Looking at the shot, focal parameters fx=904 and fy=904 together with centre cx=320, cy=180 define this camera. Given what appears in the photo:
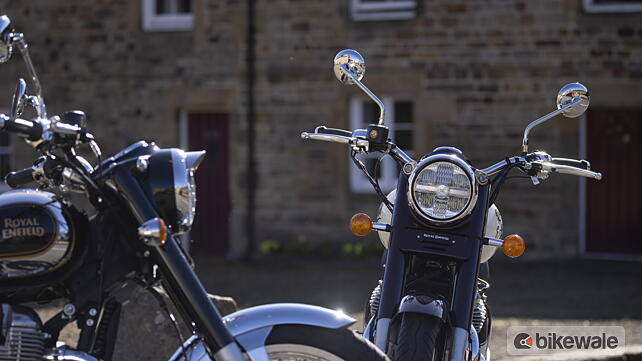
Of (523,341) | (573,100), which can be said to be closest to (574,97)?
(573,100)

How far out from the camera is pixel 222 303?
524 centimetres

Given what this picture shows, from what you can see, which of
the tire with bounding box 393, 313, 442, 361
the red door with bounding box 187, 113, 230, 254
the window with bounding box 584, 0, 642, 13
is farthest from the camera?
the red door with bounding box 187, 113, 230, 254

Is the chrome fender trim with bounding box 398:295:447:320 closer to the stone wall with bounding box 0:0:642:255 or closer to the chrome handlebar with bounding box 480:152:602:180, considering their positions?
the chrome handlebar with bounding box 480:152:602:180

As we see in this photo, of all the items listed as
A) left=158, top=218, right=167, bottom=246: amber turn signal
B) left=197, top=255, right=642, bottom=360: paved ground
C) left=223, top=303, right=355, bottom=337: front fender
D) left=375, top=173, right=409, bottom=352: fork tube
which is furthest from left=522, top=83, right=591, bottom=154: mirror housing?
left=197, top=255, right=642, bottom=360: paved ground

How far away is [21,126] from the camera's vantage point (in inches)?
105

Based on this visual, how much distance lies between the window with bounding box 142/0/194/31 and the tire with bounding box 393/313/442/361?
10.5 m

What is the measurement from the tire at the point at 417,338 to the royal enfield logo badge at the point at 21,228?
131 centimetres

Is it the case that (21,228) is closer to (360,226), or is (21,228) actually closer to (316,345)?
(316,345)

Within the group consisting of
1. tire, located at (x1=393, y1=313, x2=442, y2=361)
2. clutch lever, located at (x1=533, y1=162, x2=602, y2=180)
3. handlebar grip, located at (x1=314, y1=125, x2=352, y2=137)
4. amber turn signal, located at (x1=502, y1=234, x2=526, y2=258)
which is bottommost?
tire, located at (x1=393, y1=313, x2=442, y2=361)

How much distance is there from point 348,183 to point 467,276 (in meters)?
9.17

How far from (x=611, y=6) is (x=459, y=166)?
Result: 921 cm

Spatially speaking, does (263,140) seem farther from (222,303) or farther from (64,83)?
(222,303)

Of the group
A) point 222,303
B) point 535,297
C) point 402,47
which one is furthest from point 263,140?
point 222,303

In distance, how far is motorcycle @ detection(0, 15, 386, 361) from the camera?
2.58 metres
